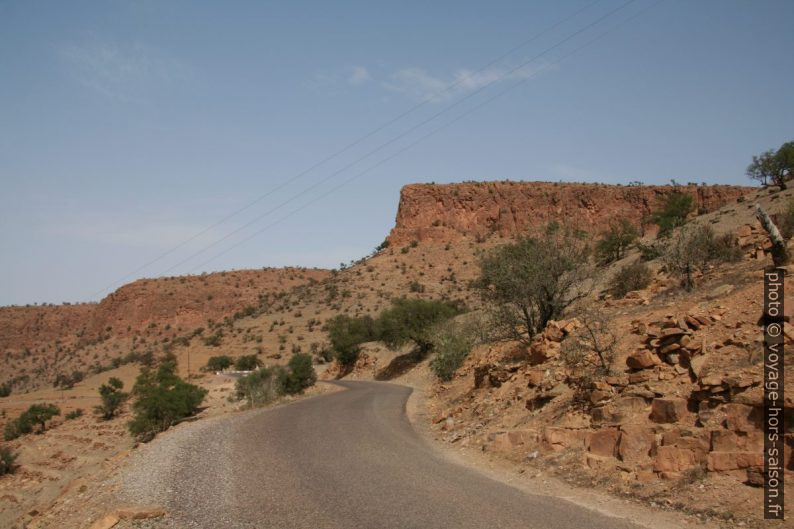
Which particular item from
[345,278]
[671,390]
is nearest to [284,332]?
[345,278]

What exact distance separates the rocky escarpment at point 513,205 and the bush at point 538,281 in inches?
2243

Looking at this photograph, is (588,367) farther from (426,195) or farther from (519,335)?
(426,195)

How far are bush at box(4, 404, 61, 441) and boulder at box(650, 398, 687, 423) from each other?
33170mm

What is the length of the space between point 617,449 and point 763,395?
2364 mm

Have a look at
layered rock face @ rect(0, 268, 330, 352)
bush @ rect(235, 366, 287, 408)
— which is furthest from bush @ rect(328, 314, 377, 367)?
layered rock face @ rect(0, 268, 330, 352)

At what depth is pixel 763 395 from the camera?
25.8ft

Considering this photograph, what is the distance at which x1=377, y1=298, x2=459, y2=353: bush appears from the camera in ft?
130

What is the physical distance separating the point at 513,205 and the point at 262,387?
6293cm

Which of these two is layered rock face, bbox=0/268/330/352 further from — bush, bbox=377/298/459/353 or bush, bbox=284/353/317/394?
bush, bbox=284/353/317/394

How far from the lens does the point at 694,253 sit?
20484 millimetres

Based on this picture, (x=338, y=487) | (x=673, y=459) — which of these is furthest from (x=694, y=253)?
(x=338, y=487)

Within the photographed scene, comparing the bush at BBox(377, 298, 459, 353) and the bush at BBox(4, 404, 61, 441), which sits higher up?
the bush at BBox(377, 298, 459, 353)

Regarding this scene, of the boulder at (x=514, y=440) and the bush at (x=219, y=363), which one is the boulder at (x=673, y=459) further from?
the bush at (x=219, y=363)

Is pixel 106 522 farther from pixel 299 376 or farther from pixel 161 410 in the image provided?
pixel 299 376
